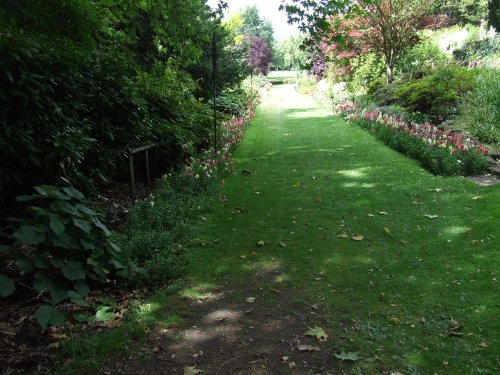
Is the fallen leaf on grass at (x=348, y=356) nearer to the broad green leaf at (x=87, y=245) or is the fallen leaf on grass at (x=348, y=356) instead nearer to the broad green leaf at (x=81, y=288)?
the broad green leaf at (x=81, y=288)

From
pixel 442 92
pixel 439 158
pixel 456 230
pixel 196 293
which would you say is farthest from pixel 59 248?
pixel 442 92

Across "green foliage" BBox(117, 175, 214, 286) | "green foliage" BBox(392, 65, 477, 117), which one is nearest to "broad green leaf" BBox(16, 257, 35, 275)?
"green foliage" BBox(117, 175, 214, 286)

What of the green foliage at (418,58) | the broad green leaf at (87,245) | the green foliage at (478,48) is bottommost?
the broad green leaf at (87,245)

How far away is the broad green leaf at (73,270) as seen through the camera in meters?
2.94

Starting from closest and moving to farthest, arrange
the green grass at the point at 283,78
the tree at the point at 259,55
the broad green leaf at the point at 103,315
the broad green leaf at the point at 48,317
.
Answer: the broad green leaf at the point at 48,317
the broad green leaf at the point at 103,315
the tree at the point at 259,55
the green grass at the point at 283,78

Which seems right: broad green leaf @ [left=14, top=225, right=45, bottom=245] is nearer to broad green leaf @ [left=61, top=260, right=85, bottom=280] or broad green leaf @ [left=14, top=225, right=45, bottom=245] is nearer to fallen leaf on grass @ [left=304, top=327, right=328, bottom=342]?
broad green leaf @ [left=61, top=260, right=85, bottom=280]

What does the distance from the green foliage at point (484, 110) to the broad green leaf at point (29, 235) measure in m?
9.02

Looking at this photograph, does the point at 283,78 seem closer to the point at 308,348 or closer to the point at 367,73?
the point at 367,73

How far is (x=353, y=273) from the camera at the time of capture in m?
4.15

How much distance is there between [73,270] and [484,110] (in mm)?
9810

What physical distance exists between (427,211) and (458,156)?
2685 millimetres

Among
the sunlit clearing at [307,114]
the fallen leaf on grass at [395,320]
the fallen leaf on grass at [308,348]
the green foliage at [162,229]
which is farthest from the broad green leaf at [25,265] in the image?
the sunlit clearing at [307,114]

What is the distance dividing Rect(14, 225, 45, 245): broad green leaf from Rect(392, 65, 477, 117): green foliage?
10991 mm

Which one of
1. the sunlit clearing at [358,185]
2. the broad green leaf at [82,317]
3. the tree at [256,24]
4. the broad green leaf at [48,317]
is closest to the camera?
the broad green leaf at [48,317]
